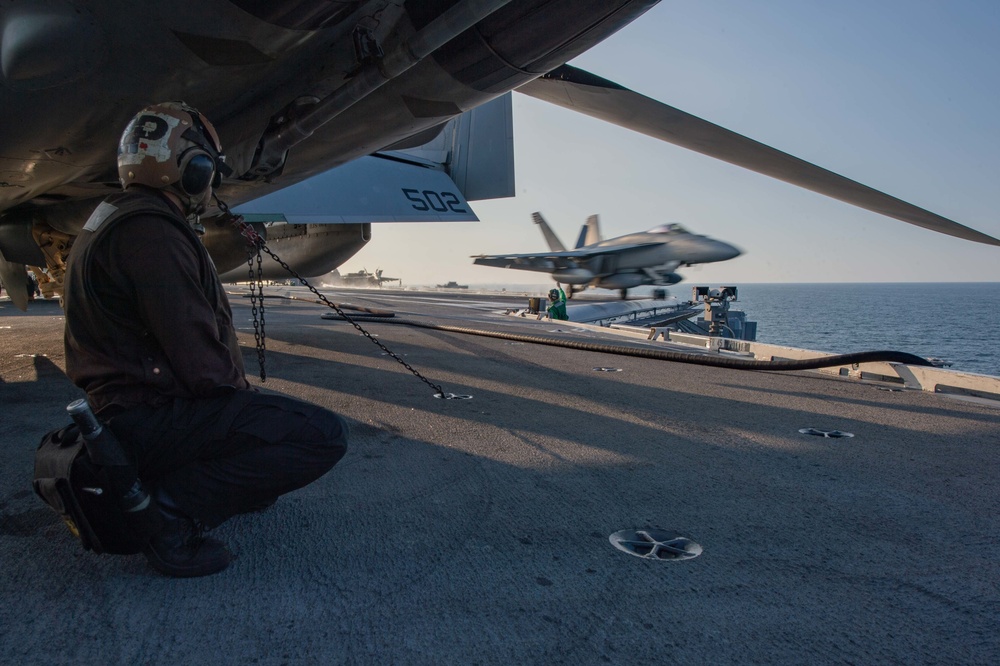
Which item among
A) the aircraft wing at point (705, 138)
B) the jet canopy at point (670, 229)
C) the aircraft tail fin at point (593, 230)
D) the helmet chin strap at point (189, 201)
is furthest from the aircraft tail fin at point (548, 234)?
the helmet chin strap at point (189, 201)

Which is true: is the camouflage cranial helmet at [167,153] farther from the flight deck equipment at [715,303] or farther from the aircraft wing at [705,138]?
the flight deck equipment at [715,303]

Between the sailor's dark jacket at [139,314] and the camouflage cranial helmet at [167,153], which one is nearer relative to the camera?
the sailor's dark jacket at [139,314]

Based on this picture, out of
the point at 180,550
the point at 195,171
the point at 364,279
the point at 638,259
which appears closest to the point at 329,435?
the point at 180,550

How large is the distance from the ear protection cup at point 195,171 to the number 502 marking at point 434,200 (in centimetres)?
670

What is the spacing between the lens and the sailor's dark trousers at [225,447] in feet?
7.29

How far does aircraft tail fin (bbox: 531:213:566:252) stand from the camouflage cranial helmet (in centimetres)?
4264

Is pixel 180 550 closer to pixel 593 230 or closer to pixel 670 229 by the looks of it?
pixel 670 229

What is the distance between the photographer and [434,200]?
9.42 metres

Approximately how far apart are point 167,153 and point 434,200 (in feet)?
23.3

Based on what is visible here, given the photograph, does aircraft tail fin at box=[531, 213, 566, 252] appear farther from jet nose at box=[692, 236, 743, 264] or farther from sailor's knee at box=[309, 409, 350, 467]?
sailor's knee at box=[309, 409, 350, 467]

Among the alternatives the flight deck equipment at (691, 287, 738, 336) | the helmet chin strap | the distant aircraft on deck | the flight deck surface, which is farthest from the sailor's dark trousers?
the distant aircraft on deck

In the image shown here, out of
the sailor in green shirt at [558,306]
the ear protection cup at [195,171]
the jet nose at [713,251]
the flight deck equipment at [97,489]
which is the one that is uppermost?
the jet nose at [713,251]

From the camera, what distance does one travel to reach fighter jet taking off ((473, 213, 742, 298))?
27.6m

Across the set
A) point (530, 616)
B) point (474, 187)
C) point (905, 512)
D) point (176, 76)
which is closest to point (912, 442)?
point (905, 512)
